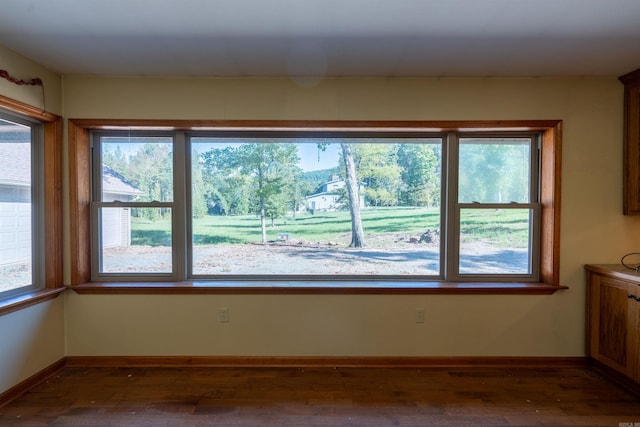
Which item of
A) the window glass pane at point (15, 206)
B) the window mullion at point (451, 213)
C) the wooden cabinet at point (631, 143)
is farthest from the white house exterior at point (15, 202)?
the wooden cabinet at point (631, 143)

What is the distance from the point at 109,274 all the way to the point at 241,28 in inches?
90.1

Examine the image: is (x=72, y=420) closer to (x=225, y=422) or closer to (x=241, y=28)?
(x=225, y=422)

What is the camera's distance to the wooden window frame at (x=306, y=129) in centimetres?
254

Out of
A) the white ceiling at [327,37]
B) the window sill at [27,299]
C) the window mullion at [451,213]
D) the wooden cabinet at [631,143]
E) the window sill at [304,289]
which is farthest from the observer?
the window mullion at [451,213]

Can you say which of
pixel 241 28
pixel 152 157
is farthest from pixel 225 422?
pixel 241 28

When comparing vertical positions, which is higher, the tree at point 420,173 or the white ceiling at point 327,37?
the white ceiling at point 327,37

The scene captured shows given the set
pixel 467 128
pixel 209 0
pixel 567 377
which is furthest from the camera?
pixel 467 128

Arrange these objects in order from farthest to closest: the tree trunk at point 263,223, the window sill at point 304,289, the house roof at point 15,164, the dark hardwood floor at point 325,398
A: the tree trunk at point 263,223, the window sill at point 304,289, the house roof at point 15,164, the dark hardwood floor at point 325,398

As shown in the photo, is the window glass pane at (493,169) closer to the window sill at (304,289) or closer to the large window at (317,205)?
the large window at (317,205)

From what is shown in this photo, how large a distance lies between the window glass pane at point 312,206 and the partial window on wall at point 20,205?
1145 millimetres

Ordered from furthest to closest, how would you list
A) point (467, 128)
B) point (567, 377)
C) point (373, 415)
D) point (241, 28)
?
point (467, 128) < point (567, 377) < point (373, 415) < point (241, 28)

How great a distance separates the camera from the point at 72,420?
76.2 inches

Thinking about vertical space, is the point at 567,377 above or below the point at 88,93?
below

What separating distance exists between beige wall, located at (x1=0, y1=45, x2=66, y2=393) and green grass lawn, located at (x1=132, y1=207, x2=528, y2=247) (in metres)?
0.83
